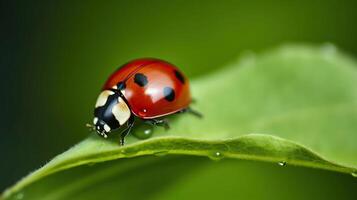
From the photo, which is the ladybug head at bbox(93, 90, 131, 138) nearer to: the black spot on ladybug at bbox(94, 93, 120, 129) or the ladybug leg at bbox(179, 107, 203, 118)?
the black spot on ladybug at bbox(94, 93, 120, 129)

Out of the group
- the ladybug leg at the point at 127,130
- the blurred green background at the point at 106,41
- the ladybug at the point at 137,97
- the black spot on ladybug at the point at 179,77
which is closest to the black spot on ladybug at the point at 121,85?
the ladybug at the point at 137,97

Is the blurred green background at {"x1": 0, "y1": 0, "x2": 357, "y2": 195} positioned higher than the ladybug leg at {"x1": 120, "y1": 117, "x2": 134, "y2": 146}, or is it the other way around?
the blurred green background at {"x1": 0, "y1": 0, "x2": 357, "y2": 195}

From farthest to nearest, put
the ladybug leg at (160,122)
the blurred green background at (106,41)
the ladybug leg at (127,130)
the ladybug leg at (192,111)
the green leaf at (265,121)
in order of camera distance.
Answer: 1. the blurred green background at (106,41)
2. the ladybug leg at (192,111)
3. the ladybug leg at (160,122)
4. the ladybug leg at (127,130)
5. the green leaf at (265,121)

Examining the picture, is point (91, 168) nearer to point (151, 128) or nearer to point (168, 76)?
point (151, 128)

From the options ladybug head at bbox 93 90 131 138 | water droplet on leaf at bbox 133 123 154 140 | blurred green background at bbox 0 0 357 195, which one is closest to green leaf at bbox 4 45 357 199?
water droplet on leaf at bbox 133 123 154 140

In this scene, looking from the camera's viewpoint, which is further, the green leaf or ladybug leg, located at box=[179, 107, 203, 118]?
ladybug leg, located at box=[179, 107, 203, 118]

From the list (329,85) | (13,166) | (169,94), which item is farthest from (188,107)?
(13,166)

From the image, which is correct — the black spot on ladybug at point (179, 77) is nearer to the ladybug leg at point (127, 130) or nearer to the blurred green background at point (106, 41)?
the ladybug leg at point (127, 130)
